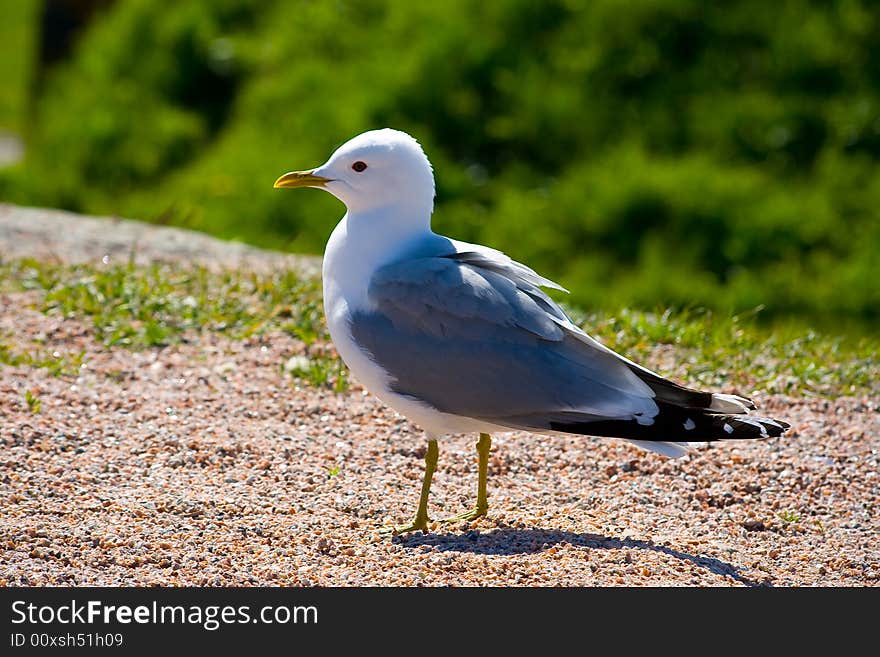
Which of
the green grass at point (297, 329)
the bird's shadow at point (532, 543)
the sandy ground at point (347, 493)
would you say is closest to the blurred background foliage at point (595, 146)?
the green grass at point (297, 329)

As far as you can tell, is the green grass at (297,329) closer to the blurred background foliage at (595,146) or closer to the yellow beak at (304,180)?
the yellow beak at (304,180)

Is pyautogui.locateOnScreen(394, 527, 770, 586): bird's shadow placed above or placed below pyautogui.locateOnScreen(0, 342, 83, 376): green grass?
below

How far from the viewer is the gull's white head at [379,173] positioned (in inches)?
171

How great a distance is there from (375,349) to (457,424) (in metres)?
0.36

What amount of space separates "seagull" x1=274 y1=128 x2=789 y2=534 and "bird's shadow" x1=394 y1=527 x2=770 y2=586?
0.12 metres

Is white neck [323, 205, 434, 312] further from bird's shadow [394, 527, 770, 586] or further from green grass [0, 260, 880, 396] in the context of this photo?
green grass [0, 260, 880, 396]

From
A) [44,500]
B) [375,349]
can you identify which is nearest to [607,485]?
[375,349]

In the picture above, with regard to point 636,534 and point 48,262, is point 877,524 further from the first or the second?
point 48,262

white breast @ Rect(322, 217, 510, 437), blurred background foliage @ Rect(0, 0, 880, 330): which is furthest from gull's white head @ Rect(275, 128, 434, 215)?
blurred background foliage @ Rect(0, 0, 880, 330)

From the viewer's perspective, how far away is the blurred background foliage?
9070 mm

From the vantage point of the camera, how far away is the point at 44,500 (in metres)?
4.41

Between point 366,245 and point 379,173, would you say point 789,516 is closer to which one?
point 366,245

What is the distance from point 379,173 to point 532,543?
4.33ft

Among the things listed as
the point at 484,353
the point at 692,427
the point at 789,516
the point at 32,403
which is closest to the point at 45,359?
the point at 32,403
